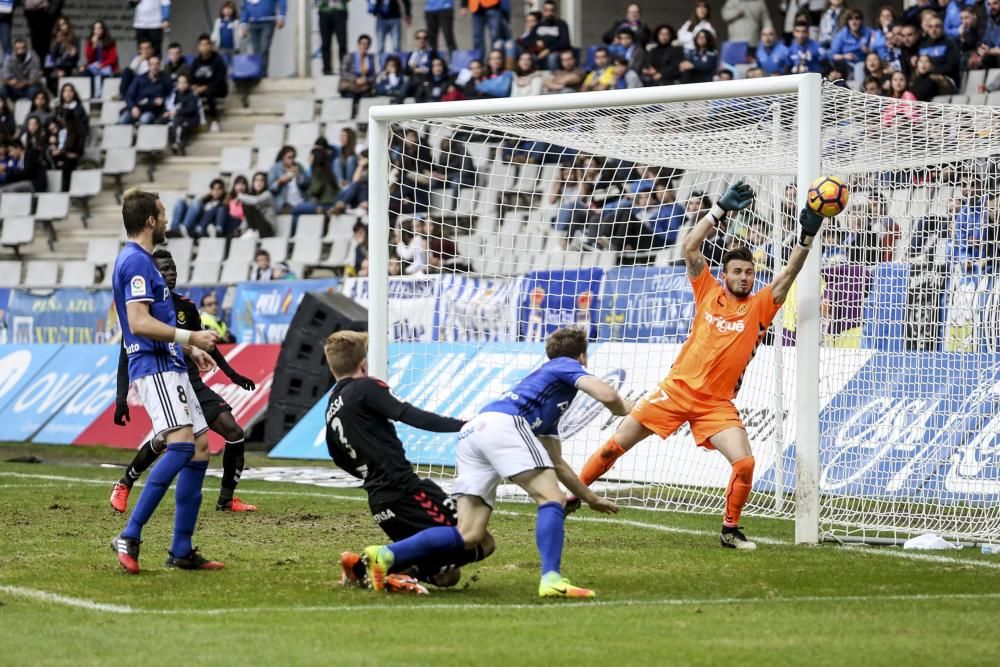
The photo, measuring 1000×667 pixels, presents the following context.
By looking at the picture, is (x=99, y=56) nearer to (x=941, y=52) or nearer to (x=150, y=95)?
(x=150, y=95)

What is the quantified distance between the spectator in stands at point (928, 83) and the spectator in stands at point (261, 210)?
11.0m

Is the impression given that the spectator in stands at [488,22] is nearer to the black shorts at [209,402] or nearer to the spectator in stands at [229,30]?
the spectator in stands at [229,30]

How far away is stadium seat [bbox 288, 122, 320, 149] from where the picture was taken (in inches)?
1085

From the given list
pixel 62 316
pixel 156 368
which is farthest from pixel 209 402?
pixel 62 316

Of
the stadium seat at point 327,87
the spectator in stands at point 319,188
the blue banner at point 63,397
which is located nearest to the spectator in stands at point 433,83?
the spectator in stands at point 319,188

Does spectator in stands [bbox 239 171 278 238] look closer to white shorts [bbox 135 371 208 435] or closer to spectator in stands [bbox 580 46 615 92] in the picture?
spectator in stands [bbox 580 46 615 92]

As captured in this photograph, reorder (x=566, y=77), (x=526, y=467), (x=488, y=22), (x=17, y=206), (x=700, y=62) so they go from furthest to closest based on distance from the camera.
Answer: (x=17, y=206) < (x=488, y=22) < (x=566, y=77) < (x=700, y=62) < (x=526, y=467)

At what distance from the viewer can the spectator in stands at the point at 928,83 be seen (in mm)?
19672

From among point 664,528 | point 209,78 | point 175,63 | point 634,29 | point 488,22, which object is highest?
point 488,22

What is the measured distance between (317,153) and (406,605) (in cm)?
1830

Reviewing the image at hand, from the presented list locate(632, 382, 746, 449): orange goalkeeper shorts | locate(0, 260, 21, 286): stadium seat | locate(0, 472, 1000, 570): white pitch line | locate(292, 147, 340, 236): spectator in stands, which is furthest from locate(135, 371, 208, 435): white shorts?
locate(0, 260, 21, 286): stadium seat

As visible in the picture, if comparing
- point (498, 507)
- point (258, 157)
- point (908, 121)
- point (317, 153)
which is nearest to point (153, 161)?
point (258, 157)

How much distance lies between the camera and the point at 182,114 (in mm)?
29328

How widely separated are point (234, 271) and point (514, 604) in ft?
59.3
